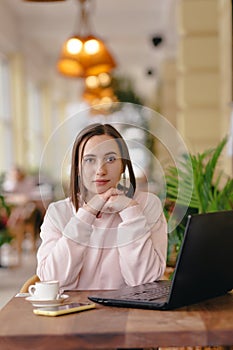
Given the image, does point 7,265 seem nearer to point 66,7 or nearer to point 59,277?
point 66,7

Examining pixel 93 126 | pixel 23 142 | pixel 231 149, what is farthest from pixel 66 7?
pixel 93 126

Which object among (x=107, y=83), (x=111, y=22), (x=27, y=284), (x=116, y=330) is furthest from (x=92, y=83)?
(x=116, y=330)

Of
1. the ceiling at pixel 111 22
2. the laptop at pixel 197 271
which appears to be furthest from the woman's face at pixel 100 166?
the ceiling at pixel 111 22

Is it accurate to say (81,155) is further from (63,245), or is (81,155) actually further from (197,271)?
(197,271)

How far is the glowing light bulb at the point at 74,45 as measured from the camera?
701 centimetres

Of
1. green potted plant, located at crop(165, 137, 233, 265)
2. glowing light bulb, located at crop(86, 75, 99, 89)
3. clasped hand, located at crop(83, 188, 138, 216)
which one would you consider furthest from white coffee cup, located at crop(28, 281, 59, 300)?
glowing light bulb, located at crop(86, 75, 99, 89)

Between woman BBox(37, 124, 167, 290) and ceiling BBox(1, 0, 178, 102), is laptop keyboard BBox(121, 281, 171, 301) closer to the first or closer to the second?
woman BBox(37, 124, 167, 290)

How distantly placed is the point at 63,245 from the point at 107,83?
1259 centimetres

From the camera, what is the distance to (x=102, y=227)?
231 cm

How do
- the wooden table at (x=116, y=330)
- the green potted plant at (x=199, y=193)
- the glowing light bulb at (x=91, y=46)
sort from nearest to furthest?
the wooden table at (x=116, y=330) < the green potted plant at (x=199, y=193) < the glowing light bulb at (x=91, y=46)

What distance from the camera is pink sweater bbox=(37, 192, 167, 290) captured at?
229cm

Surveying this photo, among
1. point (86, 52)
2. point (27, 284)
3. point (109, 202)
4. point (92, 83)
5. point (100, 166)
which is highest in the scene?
point (92, 83)

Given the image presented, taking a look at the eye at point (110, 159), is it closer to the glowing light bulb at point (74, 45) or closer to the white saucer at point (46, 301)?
the white saucer at point (46, 301)

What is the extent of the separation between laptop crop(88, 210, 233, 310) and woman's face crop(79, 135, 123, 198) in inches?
11.7
